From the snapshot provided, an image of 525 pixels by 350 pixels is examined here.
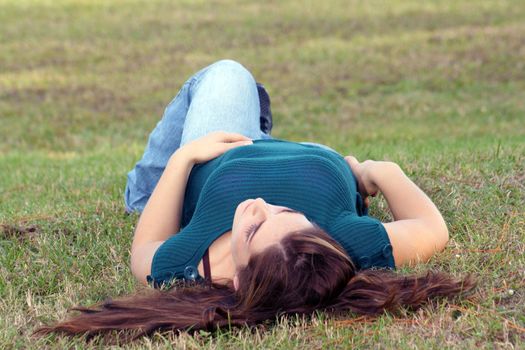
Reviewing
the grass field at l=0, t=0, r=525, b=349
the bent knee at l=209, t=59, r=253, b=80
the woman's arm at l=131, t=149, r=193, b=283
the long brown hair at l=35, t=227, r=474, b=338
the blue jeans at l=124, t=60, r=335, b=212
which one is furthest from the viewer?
the bent knee at l=209, t=59, r=253, b=80

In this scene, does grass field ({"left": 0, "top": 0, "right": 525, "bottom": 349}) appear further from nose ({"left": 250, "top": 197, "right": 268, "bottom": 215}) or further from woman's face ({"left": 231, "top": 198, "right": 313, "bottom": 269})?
nose ({"left": 250, "top": 197, "right": 268, "bottom": 215})

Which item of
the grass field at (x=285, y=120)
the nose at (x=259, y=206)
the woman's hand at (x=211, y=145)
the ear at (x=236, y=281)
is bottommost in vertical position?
the grass field at (x=285, y=120)

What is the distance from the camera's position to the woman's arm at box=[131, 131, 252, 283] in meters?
3.93

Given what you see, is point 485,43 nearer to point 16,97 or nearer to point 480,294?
point 16,97

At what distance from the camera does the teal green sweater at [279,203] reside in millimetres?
3707

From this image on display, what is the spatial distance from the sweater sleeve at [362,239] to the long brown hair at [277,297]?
0.20 metres

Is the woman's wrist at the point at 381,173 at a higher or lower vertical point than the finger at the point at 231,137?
lower

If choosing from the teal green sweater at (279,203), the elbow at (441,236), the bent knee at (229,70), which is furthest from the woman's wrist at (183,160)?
the elbow at (441,236)

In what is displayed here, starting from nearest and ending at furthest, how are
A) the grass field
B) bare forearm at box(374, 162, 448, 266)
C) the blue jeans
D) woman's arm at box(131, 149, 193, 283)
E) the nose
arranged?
the nose → the grass field → bare forearm at box(374, 162, 448, 266) → woman's arm at box(131, 149, 193, 283) → the blue jeans

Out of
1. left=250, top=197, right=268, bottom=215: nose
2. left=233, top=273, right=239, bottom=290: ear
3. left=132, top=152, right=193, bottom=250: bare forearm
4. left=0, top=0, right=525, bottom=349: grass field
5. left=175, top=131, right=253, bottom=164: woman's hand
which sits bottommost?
left=0, top=0, right=525, bottom=349: grass field

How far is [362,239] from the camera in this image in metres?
3.71

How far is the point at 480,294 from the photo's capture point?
3631 millimetres

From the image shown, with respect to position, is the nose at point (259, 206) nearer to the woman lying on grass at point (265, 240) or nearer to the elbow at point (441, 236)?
the woman lying on grass at point (265, 240)

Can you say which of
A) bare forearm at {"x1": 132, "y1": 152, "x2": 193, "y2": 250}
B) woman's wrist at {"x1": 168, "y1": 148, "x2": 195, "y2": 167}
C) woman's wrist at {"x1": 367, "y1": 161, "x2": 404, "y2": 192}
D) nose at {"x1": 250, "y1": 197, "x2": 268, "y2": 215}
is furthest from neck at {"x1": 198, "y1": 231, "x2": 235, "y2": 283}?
woman's wrist at {"x1": 367, "y1": 161, "x2": 404, "y2": 192}
